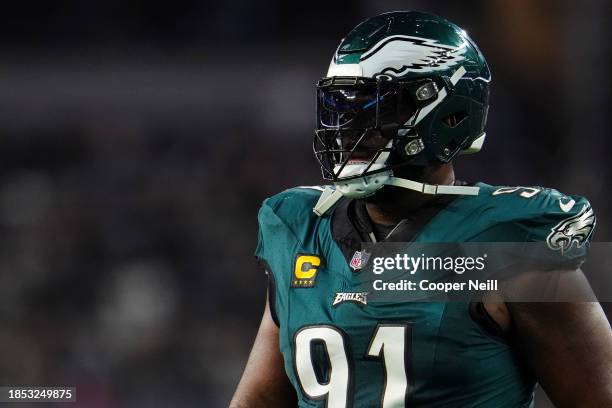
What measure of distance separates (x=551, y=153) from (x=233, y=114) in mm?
1579

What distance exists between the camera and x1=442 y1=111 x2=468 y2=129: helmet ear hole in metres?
1.91

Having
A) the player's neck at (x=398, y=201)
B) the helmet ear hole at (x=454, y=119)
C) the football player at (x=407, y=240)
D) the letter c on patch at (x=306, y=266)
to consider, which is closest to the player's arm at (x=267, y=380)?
the football player at (x=407, y=240)

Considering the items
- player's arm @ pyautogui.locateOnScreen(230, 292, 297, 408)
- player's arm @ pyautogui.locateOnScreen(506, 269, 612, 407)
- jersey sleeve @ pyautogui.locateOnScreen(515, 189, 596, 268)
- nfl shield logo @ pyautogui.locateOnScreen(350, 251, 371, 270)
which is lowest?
player's arm @ pyautogui.locateOnScreen(230, 292, 297, 408)

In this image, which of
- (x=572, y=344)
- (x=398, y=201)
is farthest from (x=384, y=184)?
(x=572, y=344)

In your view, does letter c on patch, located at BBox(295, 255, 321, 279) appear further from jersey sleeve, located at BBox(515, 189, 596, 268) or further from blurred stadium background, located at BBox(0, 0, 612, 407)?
blurred stadium background, located at BBox(0, 0, 612, 407)

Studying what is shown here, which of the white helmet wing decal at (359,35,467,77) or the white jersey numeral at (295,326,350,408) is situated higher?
the white helmet wing decal at (359,35,467,77)

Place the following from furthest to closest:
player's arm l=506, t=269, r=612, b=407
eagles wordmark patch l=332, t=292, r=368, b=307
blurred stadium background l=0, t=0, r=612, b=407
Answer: blurred stadium background l=0, t=0, r=612, b=407
eagles wordmark patch l=332, t=292, r=368, b=307
player's arm l=506, t=269, r=612, b=407

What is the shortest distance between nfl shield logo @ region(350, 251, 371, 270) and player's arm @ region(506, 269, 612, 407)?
0.28 metres

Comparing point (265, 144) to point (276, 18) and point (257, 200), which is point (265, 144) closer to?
point (257, 200)

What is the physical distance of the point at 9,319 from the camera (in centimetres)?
445

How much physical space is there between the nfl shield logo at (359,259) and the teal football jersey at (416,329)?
11 millimetres

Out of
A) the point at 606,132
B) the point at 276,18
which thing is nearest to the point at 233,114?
the point at 276,18

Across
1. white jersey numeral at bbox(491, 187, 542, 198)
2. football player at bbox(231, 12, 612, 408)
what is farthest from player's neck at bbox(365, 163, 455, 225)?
white jersey numeral at bbox(491, 187, 542, 198)

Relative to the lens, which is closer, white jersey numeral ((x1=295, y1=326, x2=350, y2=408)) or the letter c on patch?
white jersey numeral ((x1=295, y1=326, x2=350, y2=408))
